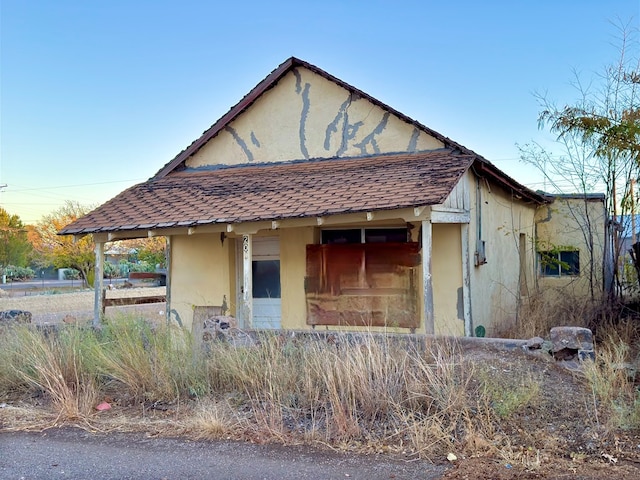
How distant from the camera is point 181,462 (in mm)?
4629

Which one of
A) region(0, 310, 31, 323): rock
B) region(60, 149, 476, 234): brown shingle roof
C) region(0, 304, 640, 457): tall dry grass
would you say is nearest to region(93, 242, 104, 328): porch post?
region(60, 149, 476, 234): brown shingle roof

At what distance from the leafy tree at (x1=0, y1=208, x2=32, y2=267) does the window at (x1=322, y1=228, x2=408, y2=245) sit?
34773mm

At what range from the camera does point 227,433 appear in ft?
17.1

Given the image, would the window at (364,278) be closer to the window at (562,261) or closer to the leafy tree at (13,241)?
the window at (562,261)

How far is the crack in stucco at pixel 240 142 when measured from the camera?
11883 mm

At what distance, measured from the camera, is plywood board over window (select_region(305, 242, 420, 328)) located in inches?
393

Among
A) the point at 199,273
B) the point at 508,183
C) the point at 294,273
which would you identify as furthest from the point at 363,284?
the point at 508,183

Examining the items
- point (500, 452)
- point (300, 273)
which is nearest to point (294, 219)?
point (300, 273)

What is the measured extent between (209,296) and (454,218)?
202 inches

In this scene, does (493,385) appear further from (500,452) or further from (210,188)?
(210,188)

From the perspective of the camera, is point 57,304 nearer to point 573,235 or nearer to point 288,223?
point 288,223

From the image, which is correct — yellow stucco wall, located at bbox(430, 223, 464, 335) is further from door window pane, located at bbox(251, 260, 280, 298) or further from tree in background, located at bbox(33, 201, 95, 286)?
tree in background, located at bbox(33, 201, 95, 286)

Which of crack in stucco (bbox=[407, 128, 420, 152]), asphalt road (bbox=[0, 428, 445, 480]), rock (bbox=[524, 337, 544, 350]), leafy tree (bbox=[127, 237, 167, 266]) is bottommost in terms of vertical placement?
asphalt road (bbox=[0, 428, 445, 480])

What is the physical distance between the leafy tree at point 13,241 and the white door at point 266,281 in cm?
3332
